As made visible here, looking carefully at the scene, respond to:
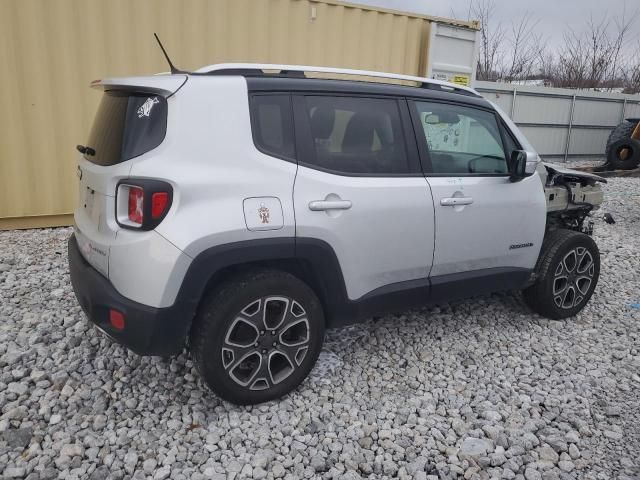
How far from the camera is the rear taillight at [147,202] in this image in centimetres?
235

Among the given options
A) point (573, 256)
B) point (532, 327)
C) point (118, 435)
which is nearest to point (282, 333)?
point (118, 435)

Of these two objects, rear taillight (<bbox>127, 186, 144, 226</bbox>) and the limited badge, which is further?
the limited badge

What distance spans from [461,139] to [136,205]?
7.44ft

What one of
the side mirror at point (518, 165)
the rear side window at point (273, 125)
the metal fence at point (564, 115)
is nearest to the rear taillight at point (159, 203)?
the rear side window at point (273, 125)

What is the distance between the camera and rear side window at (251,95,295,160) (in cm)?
265

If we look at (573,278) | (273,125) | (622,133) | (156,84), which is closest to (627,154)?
(622,133)

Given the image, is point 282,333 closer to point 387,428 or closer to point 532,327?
point 387,428

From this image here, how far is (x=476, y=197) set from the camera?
3.34 metres

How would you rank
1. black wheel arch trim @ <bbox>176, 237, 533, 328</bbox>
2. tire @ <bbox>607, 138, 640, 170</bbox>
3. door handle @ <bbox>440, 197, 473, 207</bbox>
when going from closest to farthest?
1. black wheel arch trim @ <bbox>176, 237, 533, 328</bbox>
2. door handle @ <bbox>440, 197, 473, 207</bbox>
3. tire @ <bbox>607, 138, 640, 170</bbox>

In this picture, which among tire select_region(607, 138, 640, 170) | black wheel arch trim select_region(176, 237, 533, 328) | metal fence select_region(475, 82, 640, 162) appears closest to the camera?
black wheel arch trim select_region(176, 237, 533, 328)

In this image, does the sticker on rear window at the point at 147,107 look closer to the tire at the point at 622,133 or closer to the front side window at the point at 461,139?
the front side window at the point at 461,139

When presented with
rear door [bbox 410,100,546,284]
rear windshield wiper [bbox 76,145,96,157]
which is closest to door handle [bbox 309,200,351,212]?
rear door [bbox 410,100,546,284]

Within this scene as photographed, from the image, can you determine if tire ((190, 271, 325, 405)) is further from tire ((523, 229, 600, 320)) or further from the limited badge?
tire ((523, 229, 600, 320))

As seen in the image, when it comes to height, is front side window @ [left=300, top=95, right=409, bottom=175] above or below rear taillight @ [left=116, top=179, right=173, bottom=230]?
above
